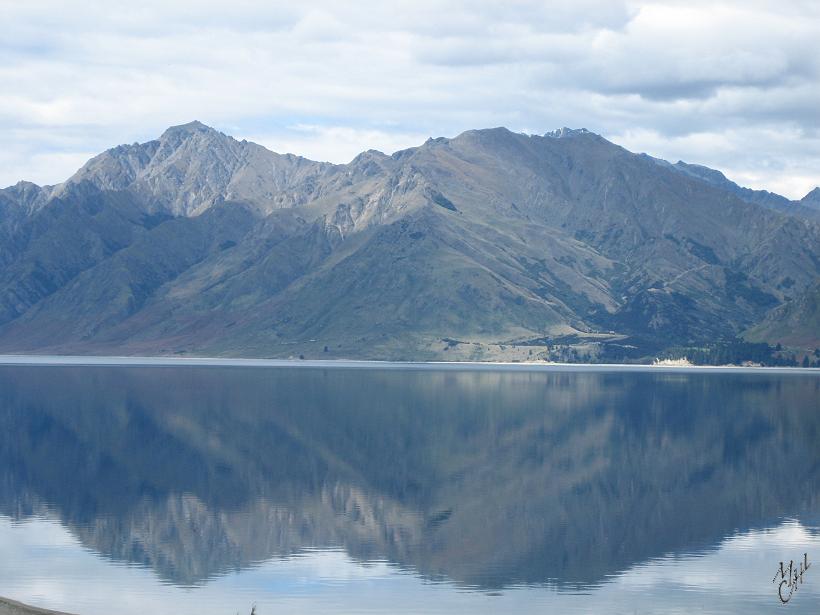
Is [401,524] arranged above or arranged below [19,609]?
below

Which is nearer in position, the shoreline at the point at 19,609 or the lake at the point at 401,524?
the shoreline at the point at 19,609

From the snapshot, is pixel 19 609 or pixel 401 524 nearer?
pixel 19 609

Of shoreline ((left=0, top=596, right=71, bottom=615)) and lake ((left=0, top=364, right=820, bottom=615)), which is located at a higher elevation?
shoreline ((left=0, top=596, right=71, bottom=615))

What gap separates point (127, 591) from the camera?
87750 mm

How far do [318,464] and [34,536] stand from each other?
187 ft

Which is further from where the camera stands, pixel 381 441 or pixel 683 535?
pixel 381 441

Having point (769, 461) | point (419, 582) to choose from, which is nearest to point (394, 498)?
point (419, 582)

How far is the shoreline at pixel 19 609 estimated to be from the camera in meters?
73.6

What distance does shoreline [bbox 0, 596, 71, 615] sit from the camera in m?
73.6

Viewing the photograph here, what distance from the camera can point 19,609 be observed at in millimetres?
74438

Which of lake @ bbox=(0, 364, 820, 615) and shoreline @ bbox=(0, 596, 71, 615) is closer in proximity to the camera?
shoreline @ bbox=(0, 596, 71, 615)

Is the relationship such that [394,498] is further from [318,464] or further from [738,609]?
[738,609]

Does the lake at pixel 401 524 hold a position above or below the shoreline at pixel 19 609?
below

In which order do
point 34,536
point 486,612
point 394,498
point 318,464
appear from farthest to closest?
point 318,464, point 394,498, point 34,536, point 486,612
